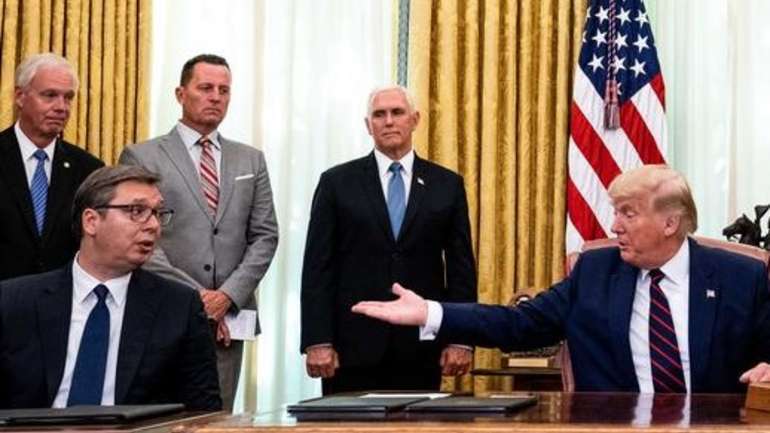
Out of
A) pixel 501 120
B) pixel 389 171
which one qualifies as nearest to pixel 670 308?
pixel 389 171

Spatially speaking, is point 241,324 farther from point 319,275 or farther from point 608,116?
point 608,116

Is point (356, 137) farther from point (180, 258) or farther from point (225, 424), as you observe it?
point (225, 424)

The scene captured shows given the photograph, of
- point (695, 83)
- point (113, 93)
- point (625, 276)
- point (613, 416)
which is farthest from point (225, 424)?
point (695, 83)

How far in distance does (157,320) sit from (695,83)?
380 cm

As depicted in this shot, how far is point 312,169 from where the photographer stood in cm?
639

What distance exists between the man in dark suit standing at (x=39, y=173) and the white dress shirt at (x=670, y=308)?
2.15 meters

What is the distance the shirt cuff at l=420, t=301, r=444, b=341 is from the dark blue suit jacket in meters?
0.02

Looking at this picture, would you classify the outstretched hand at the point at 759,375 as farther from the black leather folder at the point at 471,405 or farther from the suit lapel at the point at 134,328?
the suit lapel at the point at 134,328

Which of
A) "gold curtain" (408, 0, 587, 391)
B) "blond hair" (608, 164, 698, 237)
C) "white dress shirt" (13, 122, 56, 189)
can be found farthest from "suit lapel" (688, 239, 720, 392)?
"gold curtain" (408, 0, 587, 391)

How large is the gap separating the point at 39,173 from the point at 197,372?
1.68m

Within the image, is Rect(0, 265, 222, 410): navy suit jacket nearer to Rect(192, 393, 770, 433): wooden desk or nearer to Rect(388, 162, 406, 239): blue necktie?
Rect(192, 393, 770, 433): wooden desk

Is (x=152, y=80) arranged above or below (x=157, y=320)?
above

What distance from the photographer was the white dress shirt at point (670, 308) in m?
3.50

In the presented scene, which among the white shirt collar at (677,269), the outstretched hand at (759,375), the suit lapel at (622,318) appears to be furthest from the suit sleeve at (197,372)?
the outstretched hand at (759,375)
